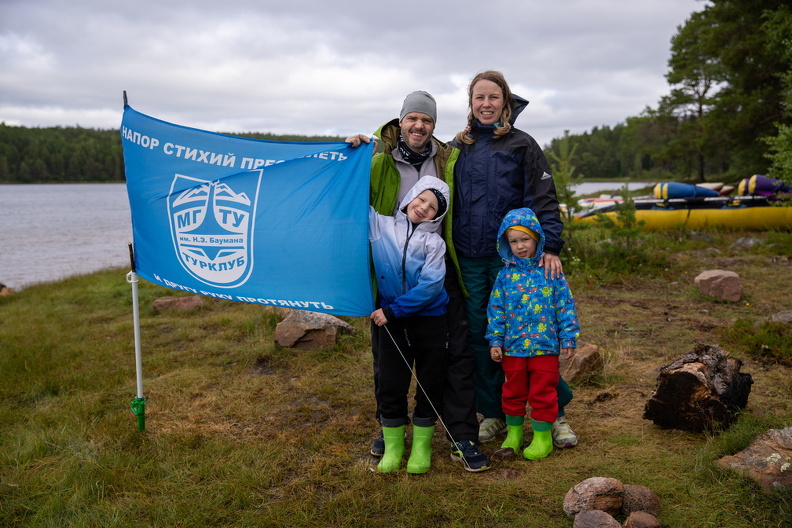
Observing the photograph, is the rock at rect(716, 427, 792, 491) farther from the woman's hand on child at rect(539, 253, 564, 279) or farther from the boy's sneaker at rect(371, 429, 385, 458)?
the boy's sneaker at rect(371, 429, 385, 458)

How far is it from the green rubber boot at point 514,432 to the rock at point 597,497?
0.88m

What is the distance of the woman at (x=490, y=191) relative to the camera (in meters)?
4.09

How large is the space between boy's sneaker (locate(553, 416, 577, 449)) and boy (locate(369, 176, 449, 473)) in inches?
35.2

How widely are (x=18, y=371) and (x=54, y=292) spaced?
737 cm

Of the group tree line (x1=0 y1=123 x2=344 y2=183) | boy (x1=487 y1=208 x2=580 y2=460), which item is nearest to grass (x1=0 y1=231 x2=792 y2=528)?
boy (x1=487 y1=208 x2=580 y2=460)

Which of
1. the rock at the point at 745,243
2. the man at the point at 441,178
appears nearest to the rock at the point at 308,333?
the man at the point at 441,178

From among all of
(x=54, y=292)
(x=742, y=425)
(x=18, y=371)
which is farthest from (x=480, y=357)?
(x=54, y=292)

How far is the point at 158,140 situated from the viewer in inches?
178

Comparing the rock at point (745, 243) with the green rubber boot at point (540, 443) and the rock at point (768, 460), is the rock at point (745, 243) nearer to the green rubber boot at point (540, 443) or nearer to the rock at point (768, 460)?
the rock at point (768, 460)

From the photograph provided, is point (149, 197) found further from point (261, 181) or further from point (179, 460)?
point (179, 460)

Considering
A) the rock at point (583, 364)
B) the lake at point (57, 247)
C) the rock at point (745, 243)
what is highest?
the rock at point (745, 243)

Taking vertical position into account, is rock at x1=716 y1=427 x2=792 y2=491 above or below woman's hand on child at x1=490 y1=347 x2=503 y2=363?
below

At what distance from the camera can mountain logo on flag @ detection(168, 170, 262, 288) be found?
4.36m

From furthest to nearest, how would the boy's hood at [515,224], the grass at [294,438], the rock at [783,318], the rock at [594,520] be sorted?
the rock at [783,318], the boy's hood at [515,224], the grass at [294,438], the rock at [594,520]
